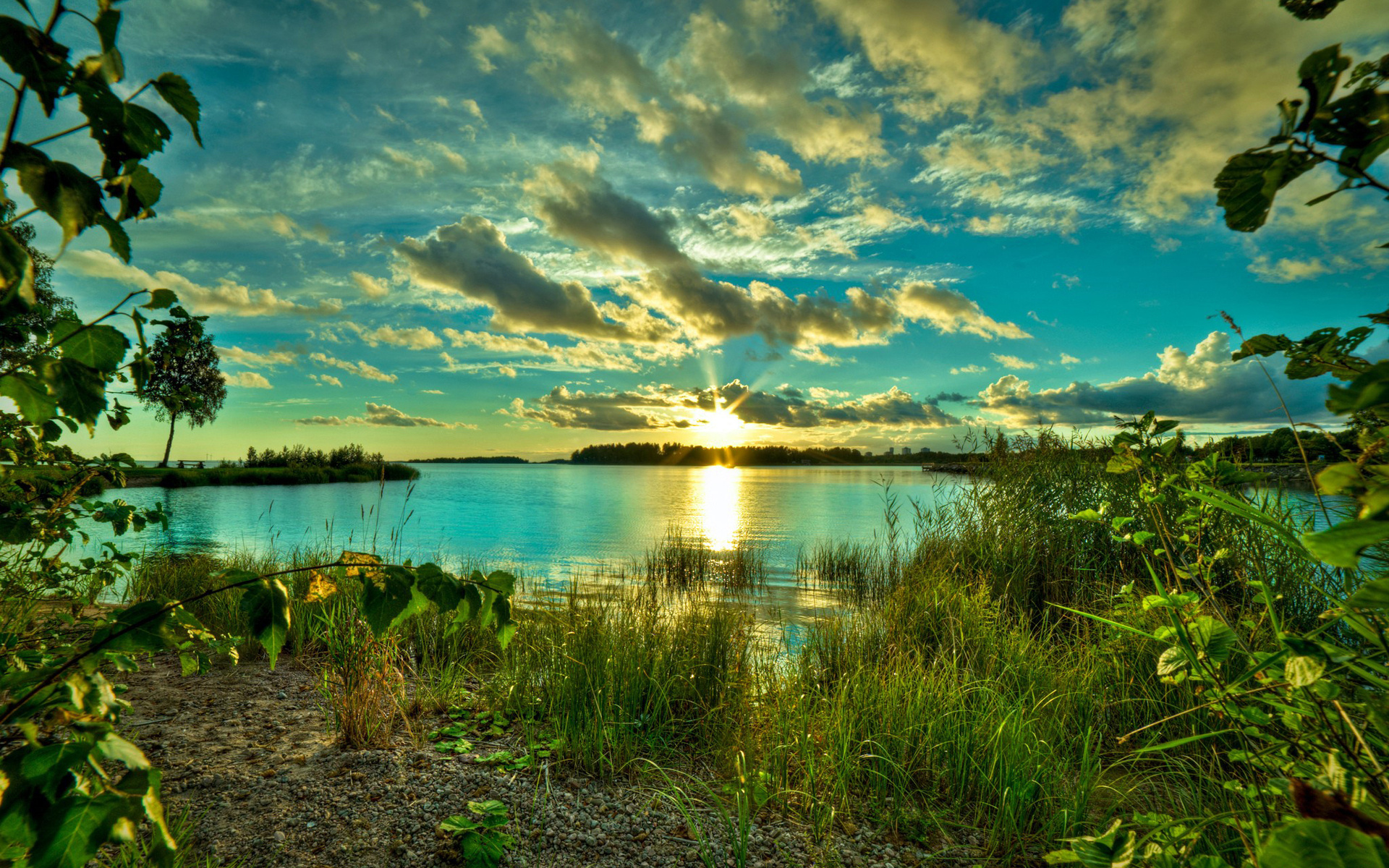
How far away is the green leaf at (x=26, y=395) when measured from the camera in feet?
2.87

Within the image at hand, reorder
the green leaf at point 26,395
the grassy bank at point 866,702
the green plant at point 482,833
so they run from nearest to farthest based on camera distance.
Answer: the green leaf at point 26,395, the green plant at point 482,833, the grassy bank at point 866,702

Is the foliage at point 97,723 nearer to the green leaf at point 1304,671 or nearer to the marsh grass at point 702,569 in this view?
the green leaf at point 1304,671

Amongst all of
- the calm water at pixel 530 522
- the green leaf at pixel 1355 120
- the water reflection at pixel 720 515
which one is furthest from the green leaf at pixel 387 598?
the water reflection at pixel 720 515

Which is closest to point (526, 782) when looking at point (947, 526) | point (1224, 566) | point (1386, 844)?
point (1386, 844)

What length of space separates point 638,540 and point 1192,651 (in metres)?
17.6

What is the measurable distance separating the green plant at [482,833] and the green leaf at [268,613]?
185 centimetres

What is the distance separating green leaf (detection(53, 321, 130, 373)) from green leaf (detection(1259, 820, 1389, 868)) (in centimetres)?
167

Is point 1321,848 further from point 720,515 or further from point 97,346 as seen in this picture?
point 720,515

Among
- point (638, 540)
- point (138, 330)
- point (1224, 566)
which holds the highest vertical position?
point (138, 330)

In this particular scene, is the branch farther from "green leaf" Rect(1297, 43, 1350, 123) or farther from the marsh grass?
the marsh grass

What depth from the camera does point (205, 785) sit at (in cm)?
297

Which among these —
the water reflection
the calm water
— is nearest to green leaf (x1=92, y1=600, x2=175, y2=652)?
the calm water

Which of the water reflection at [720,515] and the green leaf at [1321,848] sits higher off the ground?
the green leaf at [1321,848]

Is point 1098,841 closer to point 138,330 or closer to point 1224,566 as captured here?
point 138,330
